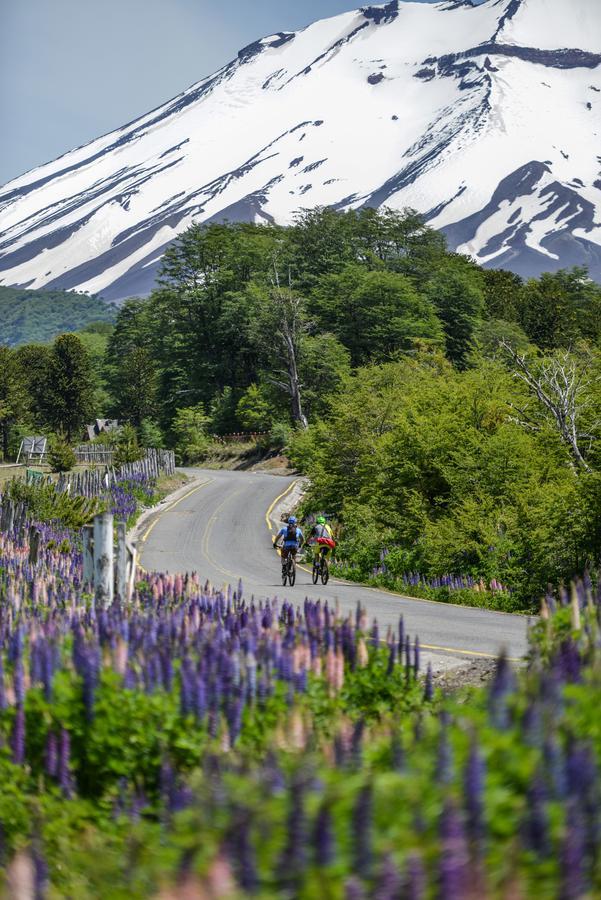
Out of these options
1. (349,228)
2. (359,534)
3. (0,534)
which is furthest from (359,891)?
(349,228)

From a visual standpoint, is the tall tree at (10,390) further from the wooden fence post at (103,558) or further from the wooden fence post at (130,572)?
the wooden fence post at (130,572)

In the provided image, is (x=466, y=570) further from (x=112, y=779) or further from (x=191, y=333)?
(x=191, y=333)

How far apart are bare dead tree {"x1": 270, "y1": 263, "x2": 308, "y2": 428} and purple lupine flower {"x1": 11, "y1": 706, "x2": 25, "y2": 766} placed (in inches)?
2541

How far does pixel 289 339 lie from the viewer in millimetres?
70875

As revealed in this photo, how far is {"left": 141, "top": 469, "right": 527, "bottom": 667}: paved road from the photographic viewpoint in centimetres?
1445

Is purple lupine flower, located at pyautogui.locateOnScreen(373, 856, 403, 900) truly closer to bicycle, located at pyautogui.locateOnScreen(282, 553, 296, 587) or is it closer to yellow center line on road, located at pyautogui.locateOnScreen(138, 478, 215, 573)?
bicycle, located at pyautogui.locateOnScreen(282, 553, 296, 587)

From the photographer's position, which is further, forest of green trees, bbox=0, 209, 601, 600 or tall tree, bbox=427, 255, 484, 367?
tall tree, bbox=427, 255, 484, 367

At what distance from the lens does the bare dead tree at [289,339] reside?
7138cm

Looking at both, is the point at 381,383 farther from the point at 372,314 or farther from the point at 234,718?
the point at 234,718

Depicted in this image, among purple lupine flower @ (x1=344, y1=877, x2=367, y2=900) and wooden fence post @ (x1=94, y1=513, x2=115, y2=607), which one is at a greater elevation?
wooden fence post @ (x1=94, y1=513, x2=115, y2=607)

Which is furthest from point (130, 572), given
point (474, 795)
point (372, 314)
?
point (372, 314)

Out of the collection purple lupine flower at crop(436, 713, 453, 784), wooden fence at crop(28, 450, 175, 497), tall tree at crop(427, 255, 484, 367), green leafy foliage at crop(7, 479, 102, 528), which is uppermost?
tall tree at crop(427, 255, 484, 367)

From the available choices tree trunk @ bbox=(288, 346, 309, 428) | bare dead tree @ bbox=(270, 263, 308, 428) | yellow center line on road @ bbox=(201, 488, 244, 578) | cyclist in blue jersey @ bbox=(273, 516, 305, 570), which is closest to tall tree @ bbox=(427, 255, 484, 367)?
bare dead tree @ bbox=(270, 263, 308, 428)

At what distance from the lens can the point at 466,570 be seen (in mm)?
23031
